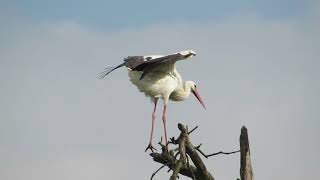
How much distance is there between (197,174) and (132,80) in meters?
4.43

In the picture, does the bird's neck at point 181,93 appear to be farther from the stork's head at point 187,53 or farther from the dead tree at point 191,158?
the dead tree at point 191,158

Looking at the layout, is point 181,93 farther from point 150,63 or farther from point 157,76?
point 150,63

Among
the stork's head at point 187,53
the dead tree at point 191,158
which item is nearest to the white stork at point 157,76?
the stork's head at point 187,53

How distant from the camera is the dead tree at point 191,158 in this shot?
8.57 meters

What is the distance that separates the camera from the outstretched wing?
39.4 feet

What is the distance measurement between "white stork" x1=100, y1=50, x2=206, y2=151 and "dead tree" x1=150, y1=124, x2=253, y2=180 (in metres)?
3.20

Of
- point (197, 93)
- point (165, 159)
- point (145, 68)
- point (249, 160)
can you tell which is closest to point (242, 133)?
point (249, 160)

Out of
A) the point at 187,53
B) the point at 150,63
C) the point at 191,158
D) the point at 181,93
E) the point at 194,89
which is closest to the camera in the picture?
the point at 191,158

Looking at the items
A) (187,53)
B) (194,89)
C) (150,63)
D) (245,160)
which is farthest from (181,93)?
(245,160)

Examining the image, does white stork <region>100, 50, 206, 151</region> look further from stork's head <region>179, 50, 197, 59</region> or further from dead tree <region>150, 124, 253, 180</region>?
dead tree <region>150, 124, 253, 180</region>

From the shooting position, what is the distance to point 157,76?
42.4ft

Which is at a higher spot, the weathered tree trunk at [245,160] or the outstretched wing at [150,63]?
the outstretched wing at [150,63]

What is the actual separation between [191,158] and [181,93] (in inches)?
210

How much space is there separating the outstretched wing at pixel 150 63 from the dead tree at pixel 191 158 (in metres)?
3.23
